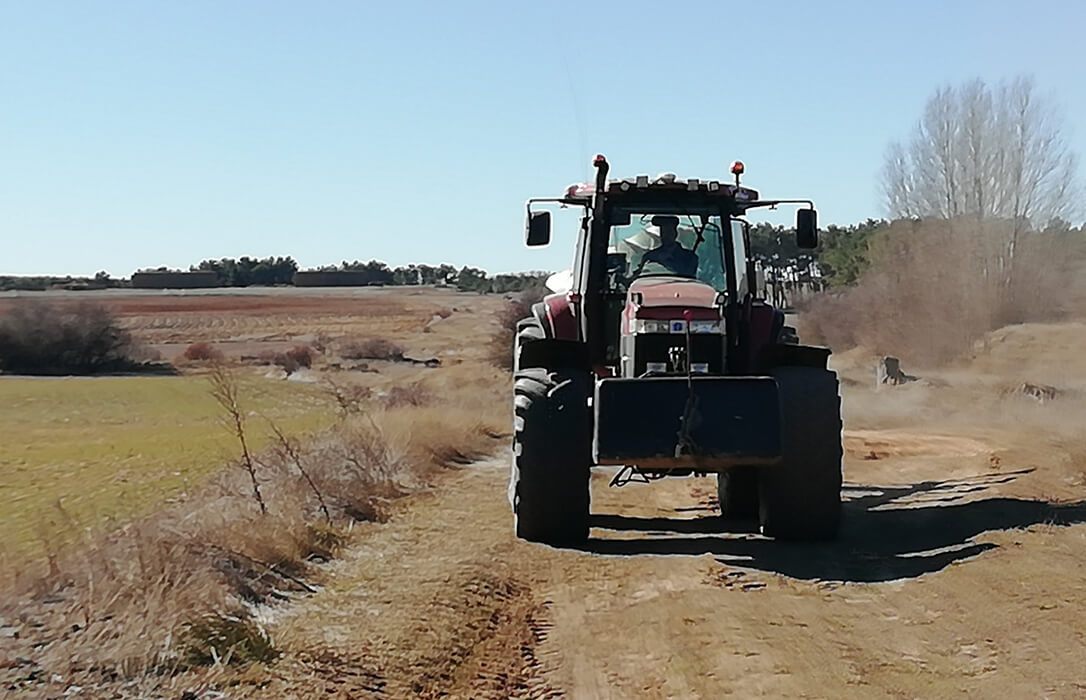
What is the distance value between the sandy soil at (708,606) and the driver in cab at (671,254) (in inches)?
86.3

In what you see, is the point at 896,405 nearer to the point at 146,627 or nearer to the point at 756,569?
the point at 756,569

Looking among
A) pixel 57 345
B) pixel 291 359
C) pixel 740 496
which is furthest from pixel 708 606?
pixel 57 345

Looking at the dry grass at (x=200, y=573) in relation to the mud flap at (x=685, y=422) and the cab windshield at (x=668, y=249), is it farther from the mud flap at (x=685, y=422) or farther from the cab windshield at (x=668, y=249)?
the cab windshield at (x=668, y=249)

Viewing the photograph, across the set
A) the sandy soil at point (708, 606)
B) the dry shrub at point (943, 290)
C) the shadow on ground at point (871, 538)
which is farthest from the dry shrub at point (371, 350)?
the shadow on ground at point (871, 538)

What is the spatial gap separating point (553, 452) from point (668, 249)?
2.20m

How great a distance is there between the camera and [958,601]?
7.79m

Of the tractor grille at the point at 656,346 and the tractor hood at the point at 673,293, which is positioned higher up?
the tractor hood at the point at 673,293

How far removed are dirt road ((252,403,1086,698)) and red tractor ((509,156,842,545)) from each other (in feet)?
1.41

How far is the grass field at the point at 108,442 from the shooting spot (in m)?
16.8

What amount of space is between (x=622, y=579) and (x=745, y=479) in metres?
2.99

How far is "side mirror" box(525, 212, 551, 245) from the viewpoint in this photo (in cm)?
1105

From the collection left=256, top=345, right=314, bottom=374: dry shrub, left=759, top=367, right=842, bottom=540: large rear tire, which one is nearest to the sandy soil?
left=759, top=367, right=842, bottom=540: large rear tire

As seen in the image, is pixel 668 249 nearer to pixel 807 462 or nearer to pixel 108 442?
pixel 807 462

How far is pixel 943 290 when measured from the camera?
48.4 m
